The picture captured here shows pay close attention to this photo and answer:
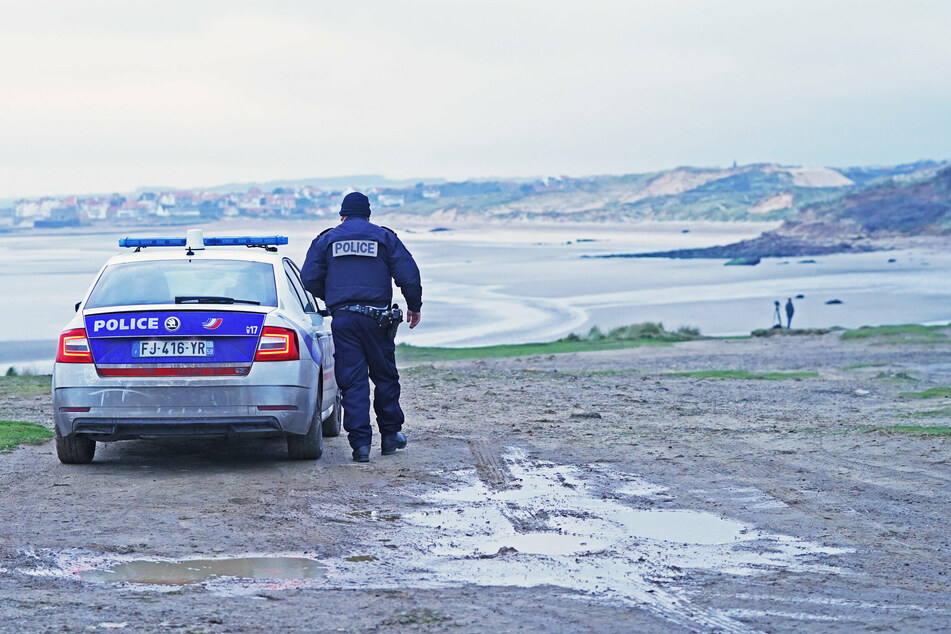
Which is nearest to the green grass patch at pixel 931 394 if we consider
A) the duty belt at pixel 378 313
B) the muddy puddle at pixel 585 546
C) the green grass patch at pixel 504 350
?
the muddy puddle at pixel 585 546

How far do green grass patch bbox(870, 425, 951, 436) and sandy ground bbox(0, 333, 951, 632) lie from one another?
21 centimetres

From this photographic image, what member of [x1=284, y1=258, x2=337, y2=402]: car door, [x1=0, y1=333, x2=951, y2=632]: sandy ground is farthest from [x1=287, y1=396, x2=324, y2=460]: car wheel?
[x1=284, y1=258, x2=337, y2=402]: car door

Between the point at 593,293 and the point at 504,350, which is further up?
the point at 504,350

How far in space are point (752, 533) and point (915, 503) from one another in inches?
59.7

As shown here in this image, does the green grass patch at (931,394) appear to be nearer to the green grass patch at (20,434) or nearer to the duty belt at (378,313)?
the duty belt at (378,313)

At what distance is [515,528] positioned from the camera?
23.1ft

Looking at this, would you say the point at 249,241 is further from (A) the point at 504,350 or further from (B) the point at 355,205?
(A) the point at 504,350

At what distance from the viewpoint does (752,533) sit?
6891mm

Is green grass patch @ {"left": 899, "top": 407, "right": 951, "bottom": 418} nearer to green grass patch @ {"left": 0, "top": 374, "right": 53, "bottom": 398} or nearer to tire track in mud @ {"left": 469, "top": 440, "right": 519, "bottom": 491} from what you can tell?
tire track in mud @ {"left": 469, "top": 440, "right": 519, "bottom": 491}

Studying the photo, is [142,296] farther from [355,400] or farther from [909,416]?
[909,416]

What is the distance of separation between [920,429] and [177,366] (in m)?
6.78

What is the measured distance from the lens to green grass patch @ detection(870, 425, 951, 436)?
36.2ft

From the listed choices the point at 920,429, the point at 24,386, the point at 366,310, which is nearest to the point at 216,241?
the point at 366,310

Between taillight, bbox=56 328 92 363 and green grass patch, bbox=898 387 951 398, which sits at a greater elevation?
taillight, bbox=56 328 92 363
